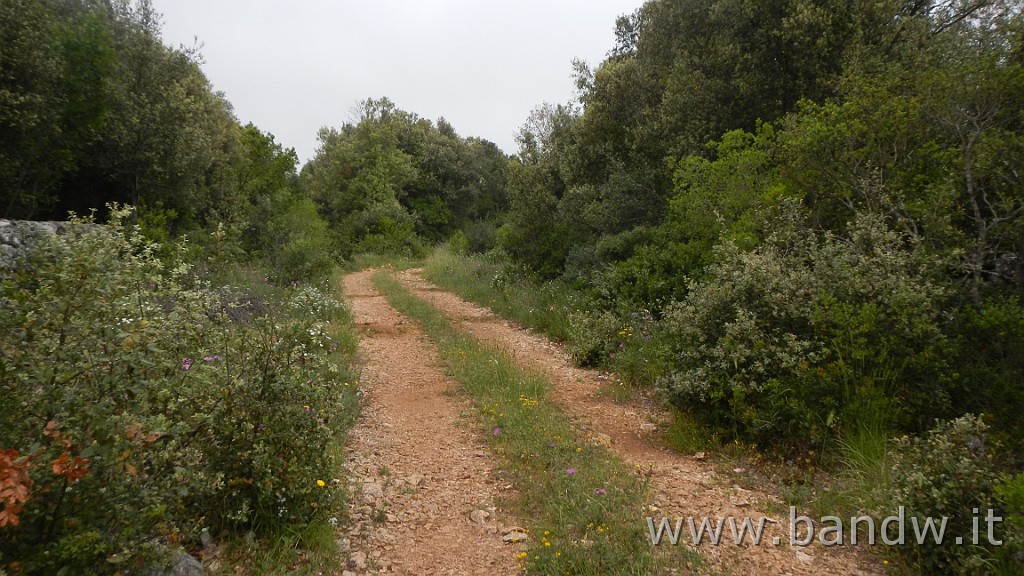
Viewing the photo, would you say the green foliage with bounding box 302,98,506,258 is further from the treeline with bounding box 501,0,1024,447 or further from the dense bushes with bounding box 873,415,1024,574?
the dense bushes with bounding box 873,415,1024,574

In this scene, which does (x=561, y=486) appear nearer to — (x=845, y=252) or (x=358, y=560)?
(x=358, y=560)

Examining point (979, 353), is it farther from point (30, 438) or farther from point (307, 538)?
point (30, 438)

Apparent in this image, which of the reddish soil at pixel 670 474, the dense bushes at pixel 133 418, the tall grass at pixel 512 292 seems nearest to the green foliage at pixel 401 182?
the tall grass at pixel 512 292

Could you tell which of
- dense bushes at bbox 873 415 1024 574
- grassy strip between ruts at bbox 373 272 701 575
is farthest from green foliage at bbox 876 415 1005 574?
grassy strip between ruts at bbox 373 272 701 575

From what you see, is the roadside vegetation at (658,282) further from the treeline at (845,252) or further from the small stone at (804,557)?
the small stone at (804,557)

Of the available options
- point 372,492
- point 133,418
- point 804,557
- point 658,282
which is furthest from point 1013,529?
point 658,282

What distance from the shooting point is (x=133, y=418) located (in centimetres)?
250

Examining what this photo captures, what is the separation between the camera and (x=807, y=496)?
424 cm

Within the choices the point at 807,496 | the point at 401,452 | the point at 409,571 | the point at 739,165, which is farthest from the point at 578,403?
the point at 739,165

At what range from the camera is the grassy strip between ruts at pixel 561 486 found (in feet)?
11.2

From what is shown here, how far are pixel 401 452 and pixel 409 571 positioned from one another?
192 cm

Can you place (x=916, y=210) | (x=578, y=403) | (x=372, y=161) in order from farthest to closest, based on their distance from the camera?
(x=372, y=161) < (x=578, y=403) < (x=916, y=210)

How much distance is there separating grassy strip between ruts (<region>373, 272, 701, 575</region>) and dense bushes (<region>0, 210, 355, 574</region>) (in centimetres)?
156

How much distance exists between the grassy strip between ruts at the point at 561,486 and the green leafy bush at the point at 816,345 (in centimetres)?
136
